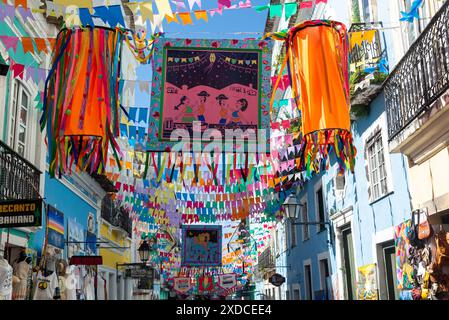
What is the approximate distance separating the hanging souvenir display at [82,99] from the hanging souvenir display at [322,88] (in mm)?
2428

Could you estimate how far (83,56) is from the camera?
269 inches

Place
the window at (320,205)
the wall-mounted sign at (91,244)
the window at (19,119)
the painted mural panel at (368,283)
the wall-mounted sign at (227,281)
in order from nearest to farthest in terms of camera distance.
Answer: the painted mural panel at (368,283)
the window at (19,119)
the window at (320,205)
the wall-mounted sign at (91,244)
the wall-mounted sign at (227,281)

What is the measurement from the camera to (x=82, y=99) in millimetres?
6672

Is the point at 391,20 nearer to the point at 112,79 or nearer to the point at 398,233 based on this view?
the point at 398,233

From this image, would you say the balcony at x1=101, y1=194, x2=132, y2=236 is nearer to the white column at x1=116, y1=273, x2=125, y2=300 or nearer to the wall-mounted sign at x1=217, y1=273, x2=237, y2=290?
the white column at x1=116, y1=273, x2=125, y2=300

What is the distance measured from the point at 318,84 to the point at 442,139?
6.68 ft

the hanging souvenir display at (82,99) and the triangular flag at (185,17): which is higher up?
the triangular flag at (185,17)

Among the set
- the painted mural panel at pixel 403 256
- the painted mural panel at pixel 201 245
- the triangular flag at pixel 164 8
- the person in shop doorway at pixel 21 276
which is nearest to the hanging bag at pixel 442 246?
the painted mural panel at pixel 403 256

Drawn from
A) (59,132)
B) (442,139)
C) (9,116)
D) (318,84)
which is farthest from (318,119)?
(9,116)

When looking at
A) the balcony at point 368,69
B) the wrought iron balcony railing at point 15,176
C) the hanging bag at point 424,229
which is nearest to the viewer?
the hanging bag at point 424,229

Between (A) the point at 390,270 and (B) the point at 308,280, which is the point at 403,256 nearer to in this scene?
(A) the point at 390,270

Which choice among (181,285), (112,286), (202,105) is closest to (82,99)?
(202,105)

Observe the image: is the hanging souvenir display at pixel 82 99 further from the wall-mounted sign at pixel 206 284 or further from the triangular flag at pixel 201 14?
the wall-mounted sign at pixel 206 284

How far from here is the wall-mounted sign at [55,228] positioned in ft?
37.1
